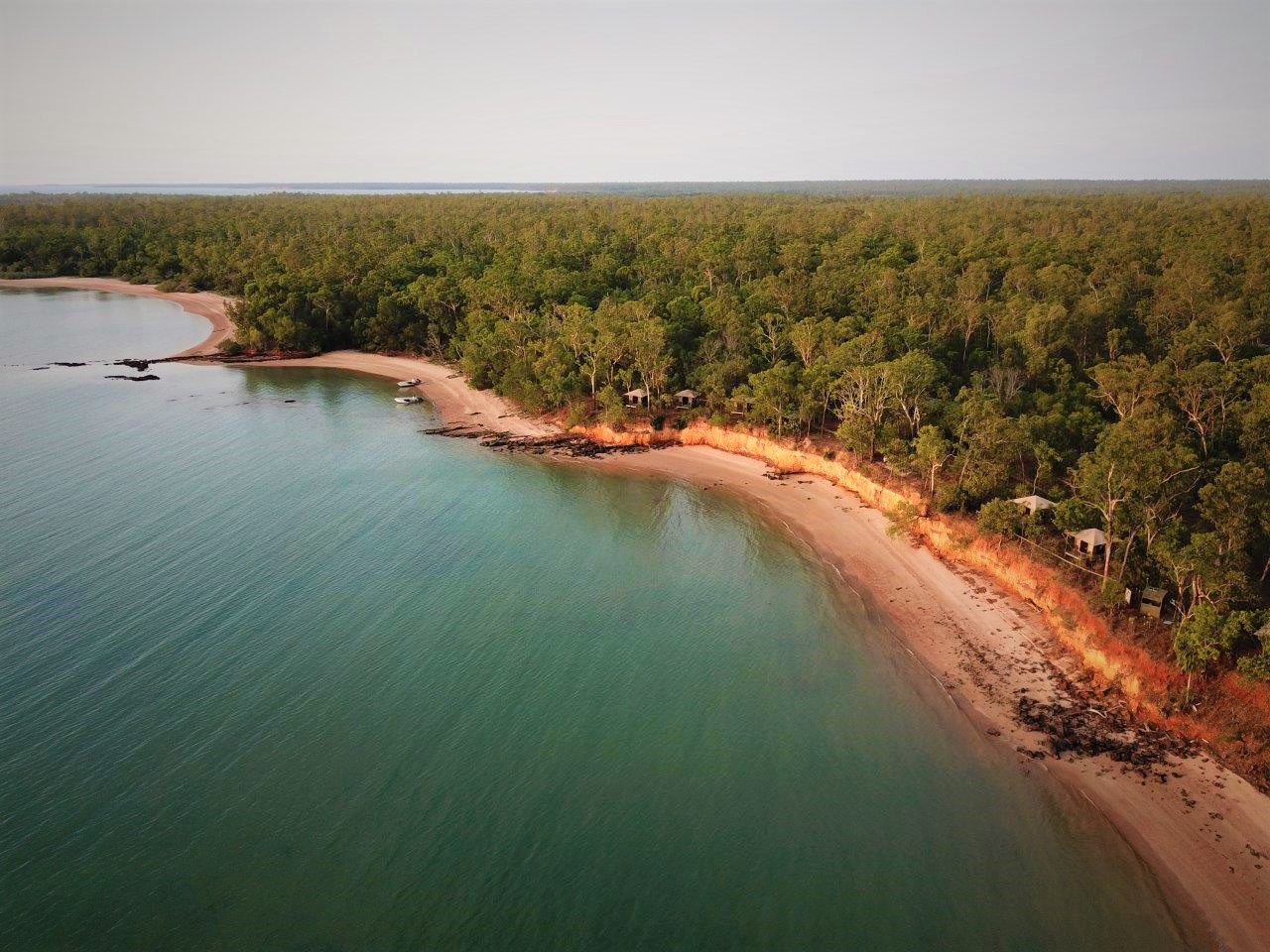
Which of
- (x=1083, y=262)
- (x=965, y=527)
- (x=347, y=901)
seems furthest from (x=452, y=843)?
(x=1083, y=262)

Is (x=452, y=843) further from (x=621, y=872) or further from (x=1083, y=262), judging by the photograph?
(x=1083, y=262)

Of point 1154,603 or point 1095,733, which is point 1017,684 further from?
point 1154,603

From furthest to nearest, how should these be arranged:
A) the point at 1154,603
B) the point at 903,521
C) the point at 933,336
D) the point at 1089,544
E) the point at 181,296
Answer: the point at 181,296
the point at 933,336
the point at 903,521
the point at 1089,544
the point at 1154,603

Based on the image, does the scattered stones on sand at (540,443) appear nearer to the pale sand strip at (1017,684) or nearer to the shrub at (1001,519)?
the pale sand strip at (1017,684)

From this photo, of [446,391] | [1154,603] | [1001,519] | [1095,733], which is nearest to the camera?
[1095,733]

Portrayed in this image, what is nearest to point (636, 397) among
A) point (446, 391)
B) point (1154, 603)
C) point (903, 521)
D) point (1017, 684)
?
point (446, 391)

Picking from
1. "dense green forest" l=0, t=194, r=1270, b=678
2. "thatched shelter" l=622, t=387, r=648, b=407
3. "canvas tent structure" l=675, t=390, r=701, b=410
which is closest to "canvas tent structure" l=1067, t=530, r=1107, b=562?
"dense green forest" l=0, t=194, r=1270, b=678

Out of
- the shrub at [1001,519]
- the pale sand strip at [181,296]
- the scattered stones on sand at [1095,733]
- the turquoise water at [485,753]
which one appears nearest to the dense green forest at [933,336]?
the shrub at [1001,519]
